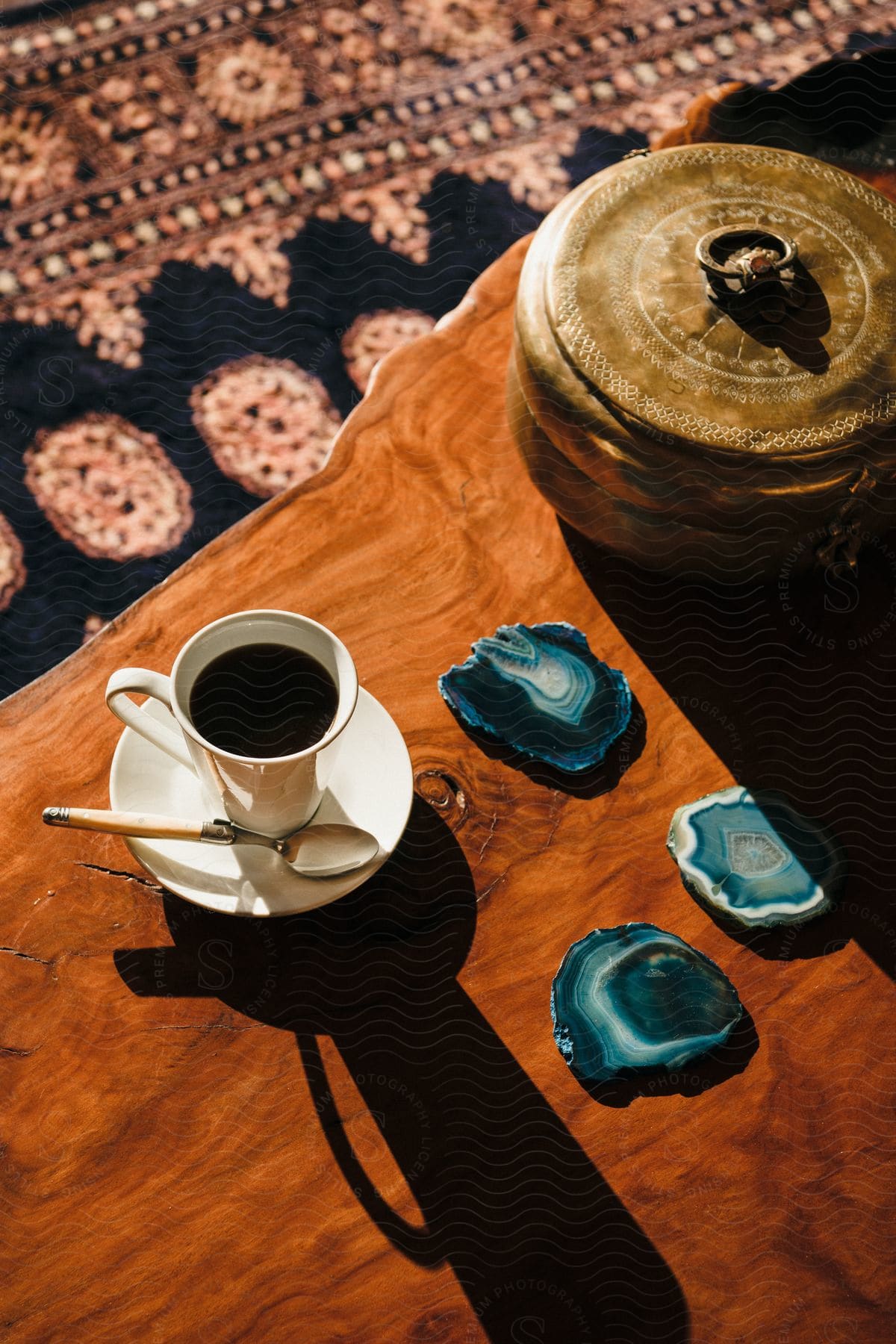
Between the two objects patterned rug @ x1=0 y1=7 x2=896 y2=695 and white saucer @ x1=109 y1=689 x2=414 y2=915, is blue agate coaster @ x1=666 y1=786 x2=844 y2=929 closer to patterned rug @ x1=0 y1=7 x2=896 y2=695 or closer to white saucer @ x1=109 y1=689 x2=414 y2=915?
white saucer @ x1=109 y1=689 x2=414 y2=915

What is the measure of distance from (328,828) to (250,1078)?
0.14 m

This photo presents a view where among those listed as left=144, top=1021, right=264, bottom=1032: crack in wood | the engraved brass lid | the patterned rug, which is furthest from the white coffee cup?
the patterned rug

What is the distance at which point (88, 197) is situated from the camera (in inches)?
50.1

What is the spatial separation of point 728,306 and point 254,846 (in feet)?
1.30

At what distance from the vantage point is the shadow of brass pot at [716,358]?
0.64 metres

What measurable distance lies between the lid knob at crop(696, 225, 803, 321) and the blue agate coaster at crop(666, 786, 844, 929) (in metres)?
0.28

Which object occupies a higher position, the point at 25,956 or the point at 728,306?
the point at 728,306

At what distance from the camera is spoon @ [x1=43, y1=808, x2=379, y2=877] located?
60 cm

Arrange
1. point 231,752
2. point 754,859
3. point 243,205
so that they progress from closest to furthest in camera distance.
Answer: point 231,752, point 754,859, point 243,205

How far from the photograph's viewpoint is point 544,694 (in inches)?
28.0

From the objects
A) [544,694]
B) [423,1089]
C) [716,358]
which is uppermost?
[716,358]

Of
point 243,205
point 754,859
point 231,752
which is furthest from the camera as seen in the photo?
point 243,205

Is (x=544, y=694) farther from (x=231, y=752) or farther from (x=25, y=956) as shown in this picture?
(x=25, y=956)

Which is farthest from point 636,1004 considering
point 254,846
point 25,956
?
point 25,956
